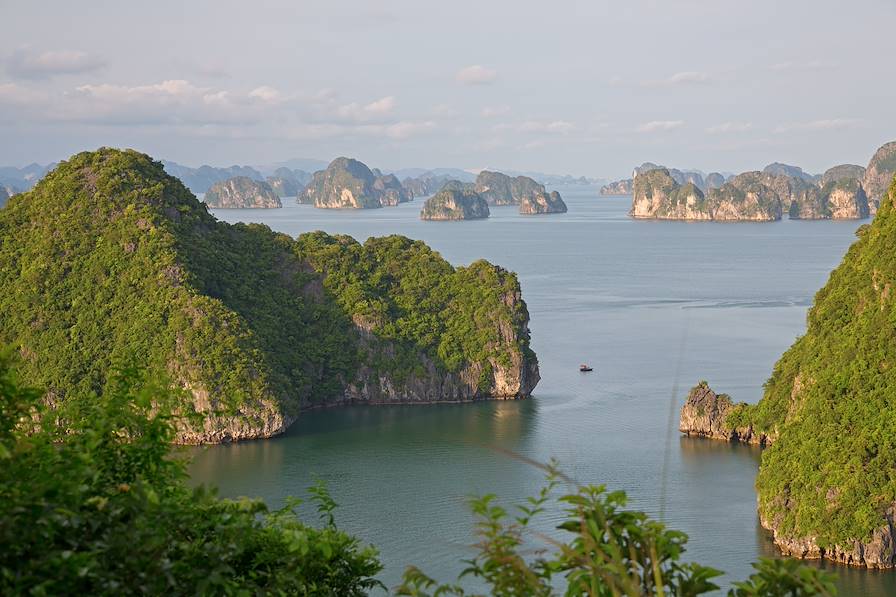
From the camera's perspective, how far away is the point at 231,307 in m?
57.8

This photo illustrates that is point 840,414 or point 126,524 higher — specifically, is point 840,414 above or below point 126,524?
below

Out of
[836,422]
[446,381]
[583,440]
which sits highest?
[836,422]

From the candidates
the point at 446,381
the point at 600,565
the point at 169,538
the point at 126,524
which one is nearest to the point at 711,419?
the point at 446,381

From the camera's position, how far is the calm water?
3606 centimetres

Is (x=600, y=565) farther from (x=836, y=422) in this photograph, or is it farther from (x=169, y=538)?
(x=836, y=422)

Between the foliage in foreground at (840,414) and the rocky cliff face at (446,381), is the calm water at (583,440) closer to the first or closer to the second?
the rocky cliff face at (446,381)

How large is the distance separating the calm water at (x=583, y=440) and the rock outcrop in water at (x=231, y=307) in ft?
6.70

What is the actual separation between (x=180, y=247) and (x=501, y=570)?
5298 cm

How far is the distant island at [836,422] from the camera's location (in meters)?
33.2

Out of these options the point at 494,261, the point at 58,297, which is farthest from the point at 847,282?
the point at 494,261

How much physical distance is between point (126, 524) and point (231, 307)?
51.0 metres

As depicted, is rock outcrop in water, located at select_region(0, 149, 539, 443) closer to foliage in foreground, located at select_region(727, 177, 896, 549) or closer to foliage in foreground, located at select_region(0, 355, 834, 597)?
foliage in foreground, located at select_region(727, 177, 896, 549)

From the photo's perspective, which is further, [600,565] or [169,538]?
[169,538]

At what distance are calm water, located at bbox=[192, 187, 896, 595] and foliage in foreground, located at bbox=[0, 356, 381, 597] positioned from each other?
190 centimetres
